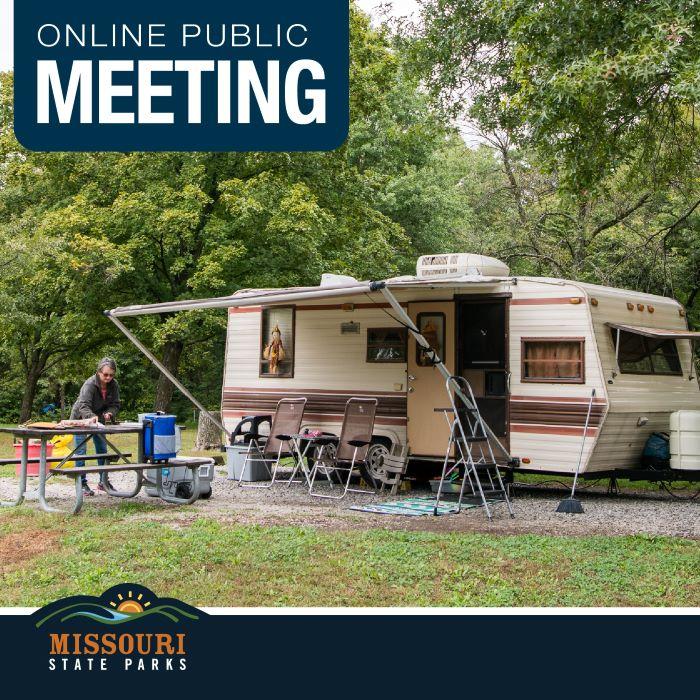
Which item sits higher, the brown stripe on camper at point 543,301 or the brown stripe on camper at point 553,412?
the brown stripe on camper at point 543,301

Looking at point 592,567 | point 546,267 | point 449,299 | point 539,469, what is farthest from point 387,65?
point 592,567

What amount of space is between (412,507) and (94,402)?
11.4 feet

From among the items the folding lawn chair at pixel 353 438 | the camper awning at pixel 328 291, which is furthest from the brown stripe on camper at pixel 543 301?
the folding lawn chair at pixel 353 438

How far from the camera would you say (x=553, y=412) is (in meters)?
10.7

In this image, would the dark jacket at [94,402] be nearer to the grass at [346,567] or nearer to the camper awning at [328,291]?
the camper awning at [328,291]

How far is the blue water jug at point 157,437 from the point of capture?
384 inches

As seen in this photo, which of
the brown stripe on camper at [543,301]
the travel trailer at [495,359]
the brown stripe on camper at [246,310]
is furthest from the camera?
the brown stripe on camper at [246,310]

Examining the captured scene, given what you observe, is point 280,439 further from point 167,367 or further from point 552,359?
point 167,367

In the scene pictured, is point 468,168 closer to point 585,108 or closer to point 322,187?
point 322,187

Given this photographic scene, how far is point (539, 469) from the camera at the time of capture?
10.8 m

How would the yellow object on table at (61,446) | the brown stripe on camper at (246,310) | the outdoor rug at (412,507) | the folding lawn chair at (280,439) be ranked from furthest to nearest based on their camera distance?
1. the brown stripe on camper at (246,310)
2. the yellow object on table at (61,446)
3. the folding lawn chair at (280,439)
4. the outdoor rug at (412,507)

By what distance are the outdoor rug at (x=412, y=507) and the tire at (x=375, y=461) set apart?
132 centimetres

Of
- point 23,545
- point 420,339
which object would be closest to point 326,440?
point 420,339

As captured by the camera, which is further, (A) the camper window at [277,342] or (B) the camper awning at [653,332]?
(A) the camper window at [277,342]
